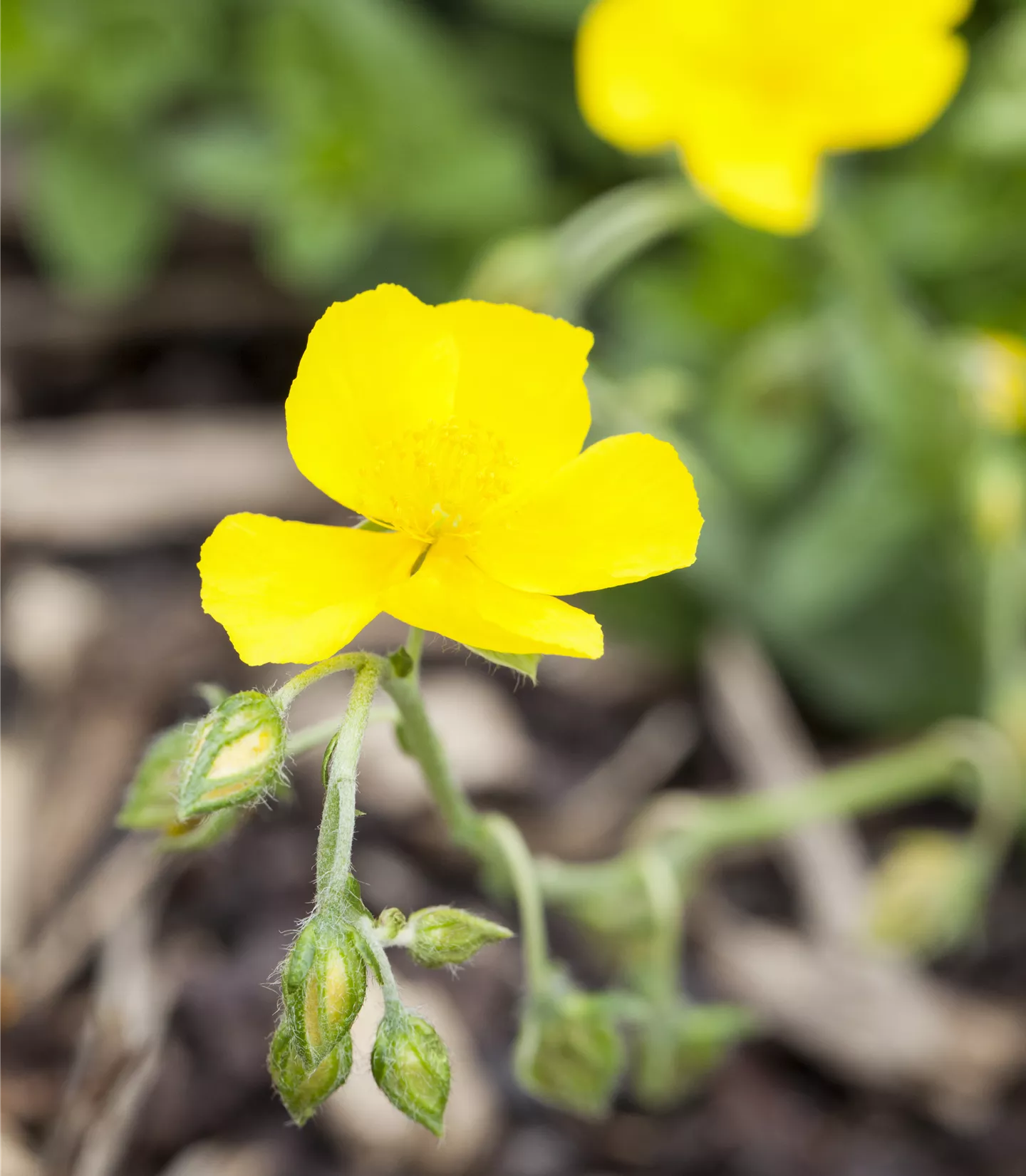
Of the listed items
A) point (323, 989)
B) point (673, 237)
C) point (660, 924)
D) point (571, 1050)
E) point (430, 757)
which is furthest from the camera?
point (673, 237)

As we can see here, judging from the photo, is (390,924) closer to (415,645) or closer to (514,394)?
(415,645)

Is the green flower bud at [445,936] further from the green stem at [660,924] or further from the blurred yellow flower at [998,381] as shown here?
the blurred yellow flower at [998,381]

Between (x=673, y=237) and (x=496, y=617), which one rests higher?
(x=496, y=617)

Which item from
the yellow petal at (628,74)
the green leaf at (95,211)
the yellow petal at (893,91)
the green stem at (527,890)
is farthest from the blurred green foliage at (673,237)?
the green stem at (527,890)

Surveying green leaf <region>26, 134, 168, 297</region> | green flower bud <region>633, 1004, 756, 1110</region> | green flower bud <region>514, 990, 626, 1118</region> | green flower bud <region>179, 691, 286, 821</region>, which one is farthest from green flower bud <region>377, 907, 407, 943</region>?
green leaf <region>26, 134, 168, 297</region>

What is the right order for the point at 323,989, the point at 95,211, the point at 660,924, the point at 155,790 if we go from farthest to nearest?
the point at 95,211 < the point at 660,924 < the point at 155,790 < the point at 323,989

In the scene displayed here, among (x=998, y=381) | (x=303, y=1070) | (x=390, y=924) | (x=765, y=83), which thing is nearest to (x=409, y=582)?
(x=390, y=924)
